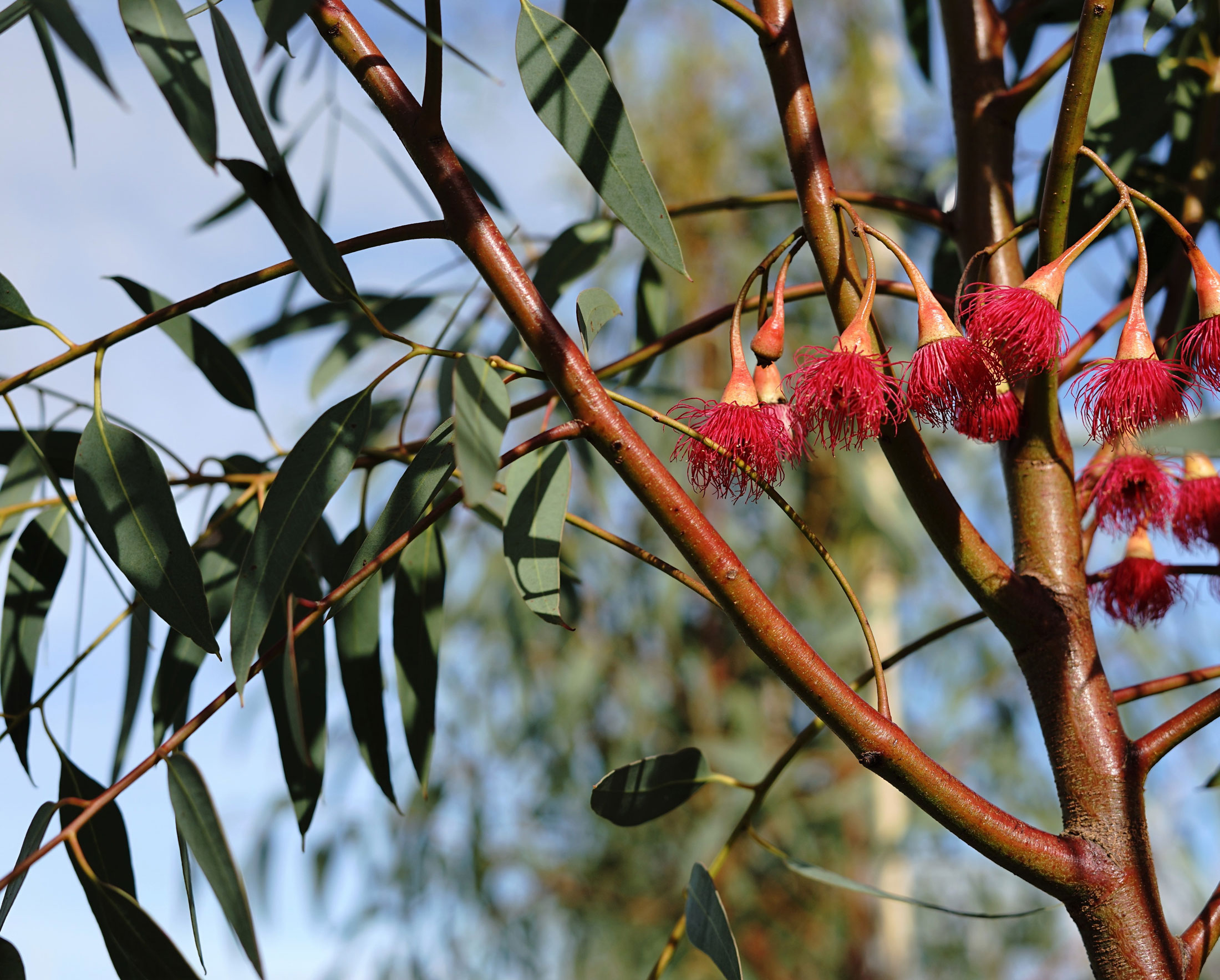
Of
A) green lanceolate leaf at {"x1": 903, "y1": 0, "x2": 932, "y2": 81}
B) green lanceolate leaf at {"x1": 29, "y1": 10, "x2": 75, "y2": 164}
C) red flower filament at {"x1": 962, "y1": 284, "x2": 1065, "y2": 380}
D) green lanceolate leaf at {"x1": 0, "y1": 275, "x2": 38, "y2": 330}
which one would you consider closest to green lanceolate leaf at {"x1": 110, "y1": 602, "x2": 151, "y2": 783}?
green lanceolate leaf at {"x1": 0, "y1": 275, "x2": 38, "y2": 330}

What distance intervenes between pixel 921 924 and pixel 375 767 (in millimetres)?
2718

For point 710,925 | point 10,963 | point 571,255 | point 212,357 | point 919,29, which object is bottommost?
point 10,963

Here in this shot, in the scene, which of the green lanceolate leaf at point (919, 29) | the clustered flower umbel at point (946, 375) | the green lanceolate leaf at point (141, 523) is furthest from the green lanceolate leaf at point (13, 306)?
the green lanceolate leaf at point (919, 29)

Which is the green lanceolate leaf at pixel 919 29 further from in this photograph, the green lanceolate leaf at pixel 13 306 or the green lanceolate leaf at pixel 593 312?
the green lanceolate leaf at pixel 13 306

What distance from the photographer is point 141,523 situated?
1.39ft

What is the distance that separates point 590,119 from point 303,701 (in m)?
0.35

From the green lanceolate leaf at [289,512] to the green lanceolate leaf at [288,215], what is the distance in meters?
0.07

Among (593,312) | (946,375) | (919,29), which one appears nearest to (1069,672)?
(946,375)

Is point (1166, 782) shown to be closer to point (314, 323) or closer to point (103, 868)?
point (314, 323)

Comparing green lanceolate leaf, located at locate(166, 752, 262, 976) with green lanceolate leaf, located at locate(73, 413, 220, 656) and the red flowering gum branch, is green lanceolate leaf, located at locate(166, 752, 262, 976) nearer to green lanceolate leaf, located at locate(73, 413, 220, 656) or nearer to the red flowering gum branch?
green lanceolate leaf, located at locate(73, 413, 220, 656)

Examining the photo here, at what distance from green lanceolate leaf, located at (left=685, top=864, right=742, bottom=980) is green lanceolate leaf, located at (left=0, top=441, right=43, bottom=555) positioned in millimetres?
426

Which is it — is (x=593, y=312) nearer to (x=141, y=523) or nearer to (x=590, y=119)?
(x=590, y=119)

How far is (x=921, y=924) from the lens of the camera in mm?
2875

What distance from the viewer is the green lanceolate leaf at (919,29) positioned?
0.93 m
